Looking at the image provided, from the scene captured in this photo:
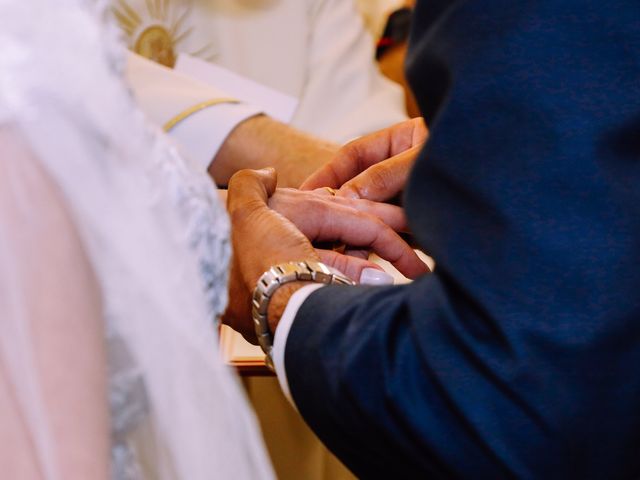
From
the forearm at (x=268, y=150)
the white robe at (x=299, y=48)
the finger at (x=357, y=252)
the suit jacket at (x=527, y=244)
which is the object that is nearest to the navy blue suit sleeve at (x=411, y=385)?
the suit jacket at (x=527, y=244)

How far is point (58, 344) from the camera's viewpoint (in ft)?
1.15

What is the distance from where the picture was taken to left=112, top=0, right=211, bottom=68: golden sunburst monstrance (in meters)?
1.43

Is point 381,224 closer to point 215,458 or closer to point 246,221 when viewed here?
point 246,221

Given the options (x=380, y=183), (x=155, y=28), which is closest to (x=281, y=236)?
(x=380, y=183)

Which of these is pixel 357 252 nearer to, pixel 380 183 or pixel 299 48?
pixel 380 183

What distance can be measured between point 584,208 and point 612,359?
0.30 feet

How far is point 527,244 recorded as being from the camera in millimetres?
514

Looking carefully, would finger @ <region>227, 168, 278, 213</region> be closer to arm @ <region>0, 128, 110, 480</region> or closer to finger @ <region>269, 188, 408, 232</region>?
finger @ <region>269, 188, 408, 232</region>

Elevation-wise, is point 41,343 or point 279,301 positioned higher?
point 41,343

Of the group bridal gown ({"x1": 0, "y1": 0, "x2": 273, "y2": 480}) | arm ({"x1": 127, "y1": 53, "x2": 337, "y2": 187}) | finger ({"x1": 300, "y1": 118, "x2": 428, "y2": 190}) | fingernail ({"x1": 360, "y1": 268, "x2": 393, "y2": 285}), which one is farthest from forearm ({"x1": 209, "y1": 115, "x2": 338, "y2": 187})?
bridal gown ({"x1": 0, "y1": 0, "x2": 273, "y2": 480})

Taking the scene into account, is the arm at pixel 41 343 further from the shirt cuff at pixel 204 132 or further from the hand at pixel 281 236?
the shirt cuff at pixel 204 132

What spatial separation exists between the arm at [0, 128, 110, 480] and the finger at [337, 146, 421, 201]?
0.59 metres

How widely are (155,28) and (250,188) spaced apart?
73 cm

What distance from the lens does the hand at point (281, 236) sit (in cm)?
74
